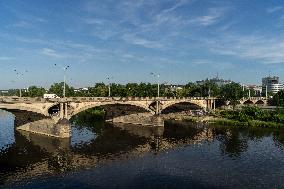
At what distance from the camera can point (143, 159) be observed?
7444cm

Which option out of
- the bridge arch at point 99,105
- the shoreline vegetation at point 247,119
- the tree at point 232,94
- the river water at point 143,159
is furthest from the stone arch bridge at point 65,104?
the tree at point 232,94

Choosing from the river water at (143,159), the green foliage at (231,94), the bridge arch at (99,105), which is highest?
the green foliage at (231,94)

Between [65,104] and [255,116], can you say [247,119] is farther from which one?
[65,104]

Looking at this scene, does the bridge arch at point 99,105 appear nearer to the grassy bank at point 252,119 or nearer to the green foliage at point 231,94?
the grassy bank at point 252,119

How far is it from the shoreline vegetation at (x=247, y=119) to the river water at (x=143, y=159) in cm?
1381

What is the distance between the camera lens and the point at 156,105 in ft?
437

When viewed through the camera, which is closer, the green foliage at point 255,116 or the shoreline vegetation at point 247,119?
the shoreline vegetation at point 247,119

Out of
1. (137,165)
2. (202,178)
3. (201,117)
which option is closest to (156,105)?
(201,117)

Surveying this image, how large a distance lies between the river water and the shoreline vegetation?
1381cm

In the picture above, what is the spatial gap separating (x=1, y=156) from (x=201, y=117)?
8673 centimetres

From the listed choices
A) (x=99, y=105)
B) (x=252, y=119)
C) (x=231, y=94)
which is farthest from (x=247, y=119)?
(x=99, y=105)

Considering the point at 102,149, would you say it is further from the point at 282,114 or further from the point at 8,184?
the point at 282,114

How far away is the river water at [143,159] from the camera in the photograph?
193 ft

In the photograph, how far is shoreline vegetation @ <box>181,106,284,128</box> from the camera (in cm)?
12755
